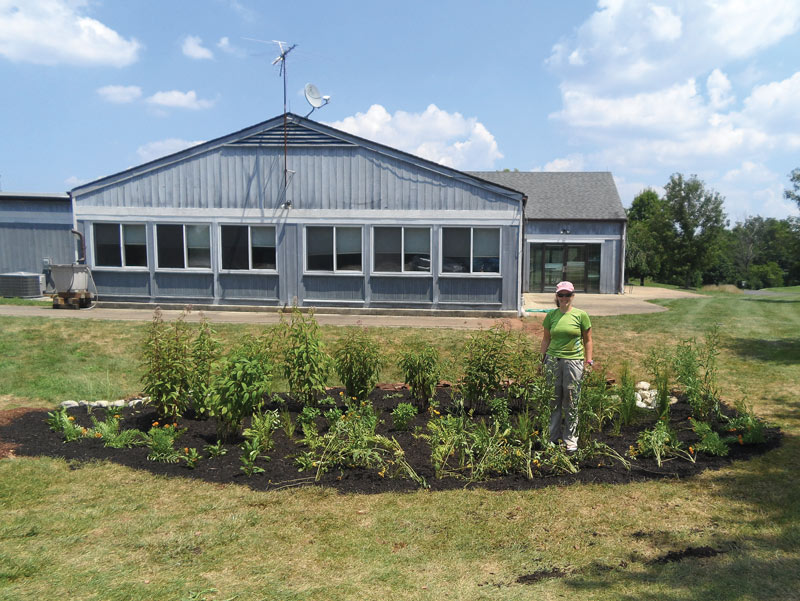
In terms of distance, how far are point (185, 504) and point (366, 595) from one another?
6.69ft

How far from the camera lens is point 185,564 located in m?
3.79

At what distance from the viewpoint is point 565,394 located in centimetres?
592

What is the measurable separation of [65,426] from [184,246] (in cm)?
1156

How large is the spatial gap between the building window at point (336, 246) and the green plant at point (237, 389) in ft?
35.0

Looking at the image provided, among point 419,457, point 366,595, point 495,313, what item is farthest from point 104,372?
point 495,313

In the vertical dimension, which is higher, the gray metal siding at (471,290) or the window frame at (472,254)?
the window frame at (472,254)

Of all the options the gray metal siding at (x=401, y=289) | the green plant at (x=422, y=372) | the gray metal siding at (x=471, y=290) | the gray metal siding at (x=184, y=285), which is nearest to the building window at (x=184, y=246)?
the gray metal siding at (x=184, y=285)

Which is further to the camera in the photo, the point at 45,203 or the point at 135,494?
the point at 45,203

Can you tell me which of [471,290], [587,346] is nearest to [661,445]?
[587,346]

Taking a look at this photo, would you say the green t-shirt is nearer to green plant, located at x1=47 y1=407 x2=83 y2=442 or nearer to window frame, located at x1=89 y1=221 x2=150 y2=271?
green plant, located at x1=47 y1=407 x2=83 y2=442

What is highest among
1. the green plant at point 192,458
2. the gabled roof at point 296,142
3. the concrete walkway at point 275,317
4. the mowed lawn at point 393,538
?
the gabled roof at point 296,142

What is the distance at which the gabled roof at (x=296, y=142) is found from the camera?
1616 centimetres

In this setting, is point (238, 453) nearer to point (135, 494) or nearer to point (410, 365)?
point (135, 494)

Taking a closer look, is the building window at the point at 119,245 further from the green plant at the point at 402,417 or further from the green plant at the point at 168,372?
the green plant at the point at 402,417
